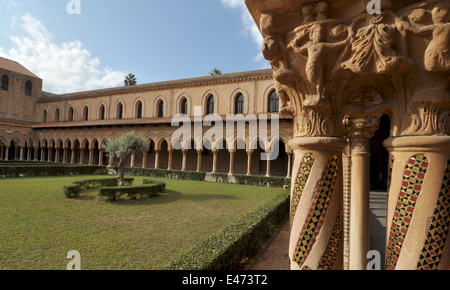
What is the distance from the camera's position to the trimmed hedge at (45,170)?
1664 centimetres

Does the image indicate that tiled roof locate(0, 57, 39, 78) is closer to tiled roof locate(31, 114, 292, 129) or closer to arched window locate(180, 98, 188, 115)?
tiled roof locate(31, 114, 292, 129)

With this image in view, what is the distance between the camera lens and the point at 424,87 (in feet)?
5.55

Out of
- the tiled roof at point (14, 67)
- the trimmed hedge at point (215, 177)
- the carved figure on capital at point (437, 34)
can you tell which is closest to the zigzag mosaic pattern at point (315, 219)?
the carved figure on capital at point (437, 34)

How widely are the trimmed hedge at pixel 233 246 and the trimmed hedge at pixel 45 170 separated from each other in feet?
60.3

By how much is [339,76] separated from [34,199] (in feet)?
38.2

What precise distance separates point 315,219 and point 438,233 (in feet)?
2.52

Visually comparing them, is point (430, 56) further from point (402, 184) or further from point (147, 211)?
point (147, 211)

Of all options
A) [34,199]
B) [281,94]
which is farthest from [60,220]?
[281,94]

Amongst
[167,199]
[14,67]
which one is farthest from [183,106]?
[14,67]

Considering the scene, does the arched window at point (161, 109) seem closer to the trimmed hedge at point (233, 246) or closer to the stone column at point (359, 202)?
the trimmed hedge at point (233, 246)

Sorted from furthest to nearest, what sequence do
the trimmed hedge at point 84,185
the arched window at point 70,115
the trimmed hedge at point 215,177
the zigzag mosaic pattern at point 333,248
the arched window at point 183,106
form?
the arched window at point 70,115, the arched window at point 183,106, the trimmed hedge at point 215,177, the trimmed hedge at point 84,185, the zigzag mosaic pattern at point 333,248

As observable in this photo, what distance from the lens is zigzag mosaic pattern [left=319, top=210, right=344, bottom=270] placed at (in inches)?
76.6

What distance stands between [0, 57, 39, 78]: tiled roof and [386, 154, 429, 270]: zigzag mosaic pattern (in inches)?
1648

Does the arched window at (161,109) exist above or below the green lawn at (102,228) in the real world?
above
